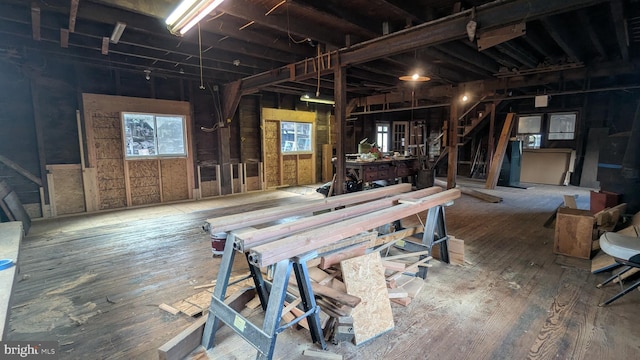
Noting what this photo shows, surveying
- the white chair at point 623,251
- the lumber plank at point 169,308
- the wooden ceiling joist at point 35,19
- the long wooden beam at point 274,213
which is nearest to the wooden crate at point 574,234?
the white chair at point 623,251

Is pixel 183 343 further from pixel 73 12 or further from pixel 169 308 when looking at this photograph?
pixel 73 12

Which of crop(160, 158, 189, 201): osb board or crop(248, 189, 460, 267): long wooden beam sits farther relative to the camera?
crop(160, 158, 189, 201): osb board

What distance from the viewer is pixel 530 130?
9.22 metres

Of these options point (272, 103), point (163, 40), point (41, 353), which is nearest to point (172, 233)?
point (41, 353)

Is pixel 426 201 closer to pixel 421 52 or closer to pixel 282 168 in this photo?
pixel 421 52

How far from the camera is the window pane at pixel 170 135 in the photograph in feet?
20.0

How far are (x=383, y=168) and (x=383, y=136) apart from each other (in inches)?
221

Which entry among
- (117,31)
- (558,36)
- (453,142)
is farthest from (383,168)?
(117,31)

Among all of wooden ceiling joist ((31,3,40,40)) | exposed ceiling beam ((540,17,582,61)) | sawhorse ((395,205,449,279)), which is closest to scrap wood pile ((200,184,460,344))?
sawhorse ((395,205,449,279))

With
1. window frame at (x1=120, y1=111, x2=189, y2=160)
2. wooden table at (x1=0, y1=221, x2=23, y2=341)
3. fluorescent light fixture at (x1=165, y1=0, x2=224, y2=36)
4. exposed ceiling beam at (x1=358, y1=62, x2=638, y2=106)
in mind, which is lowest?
wooden table at (x1=0, y1=221, x2=23, y2=341)

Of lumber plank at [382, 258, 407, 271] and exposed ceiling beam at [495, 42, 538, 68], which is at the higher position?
exposed ceiling beam at [495, 42, 538, 68]

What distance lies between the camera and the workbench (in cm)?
568

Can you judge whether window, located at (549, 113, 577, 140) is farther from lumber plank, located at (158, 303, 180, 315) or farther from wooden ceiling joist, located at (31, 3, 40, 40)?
wooden ceiling joist, located at (31, 3, 40, 40)

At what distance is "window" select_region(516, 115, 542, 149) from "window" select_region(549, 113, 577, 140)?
0.30m
